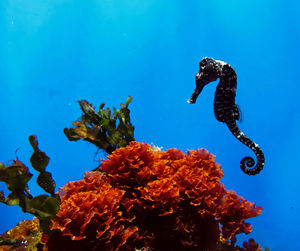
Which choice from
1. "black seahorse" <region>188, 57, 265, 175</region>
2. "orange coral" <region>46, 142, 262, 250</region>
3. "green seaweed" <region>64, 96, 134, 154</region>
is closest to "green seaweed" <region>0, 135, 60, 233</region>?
"orange coral" <region>46, 142, 262, 250</region>

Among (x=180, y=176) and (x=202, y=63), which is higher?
(x=202, y=63)

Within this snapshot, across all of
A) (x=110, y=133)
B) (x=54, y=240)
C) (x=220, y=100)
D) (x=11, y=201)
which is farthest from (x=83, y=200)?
(x=220, y=100)

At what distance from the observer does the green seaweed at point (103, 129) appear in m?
2.87

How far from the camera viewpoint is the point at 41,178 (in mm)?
1524

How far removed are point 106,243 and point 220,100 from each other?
213 centimetres

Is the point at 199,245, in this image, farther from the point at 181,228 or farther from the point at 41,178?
the point at 41,178

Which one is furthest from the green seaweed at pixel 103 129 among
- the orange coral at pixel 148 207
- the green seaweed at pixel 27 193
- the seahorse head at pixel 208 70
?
the green seaweed at pixel 27 193

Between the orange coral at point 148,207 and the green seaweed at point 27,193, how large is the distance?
79 millimetres

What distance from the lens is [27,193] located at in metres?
1.49

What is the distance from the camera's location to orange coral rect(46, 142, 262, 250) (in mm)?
1493

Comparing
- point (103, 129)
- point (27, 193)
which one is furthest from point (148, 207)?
point (103, 129)

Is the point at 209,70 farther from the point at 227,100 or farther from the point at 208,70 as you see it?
the point at 227,100

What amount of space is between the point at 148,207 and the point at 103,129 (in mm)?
1438

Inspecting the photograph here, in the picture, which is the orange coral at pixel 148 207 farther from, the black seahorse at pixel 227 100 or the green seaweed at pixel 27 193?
the black seahorse at pixel 227 100
